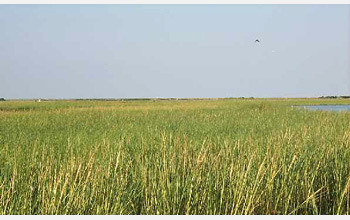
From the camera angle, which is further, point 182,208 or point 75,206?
point 182,208

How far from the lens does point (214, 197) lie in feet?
12.3

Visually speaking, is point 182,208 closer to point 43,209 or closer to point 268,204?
point 268,204

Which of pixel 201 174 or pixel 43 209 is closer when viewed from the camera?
pixel 43 209

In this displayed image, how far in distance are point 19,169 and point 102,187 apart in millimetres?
1451

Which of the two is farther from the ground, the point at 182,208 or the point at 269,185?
the point at 269,185

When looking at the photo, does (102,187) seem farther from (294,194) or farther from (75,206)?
(294,194)

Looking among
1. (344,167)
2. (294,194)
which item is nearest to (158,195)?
(294,194)
